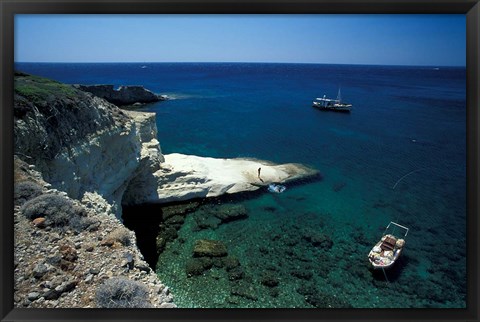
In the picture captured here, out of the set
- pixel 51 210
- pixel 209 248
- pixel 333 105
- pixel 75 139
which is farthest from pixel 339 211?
pixel 333 105

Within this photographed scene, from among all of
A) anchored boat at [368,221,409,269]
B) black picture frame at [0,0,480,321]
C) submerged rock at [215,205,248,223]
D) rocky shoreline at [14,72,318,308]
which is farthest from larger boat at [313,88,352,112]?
black picture frame at [0,0,480,321]

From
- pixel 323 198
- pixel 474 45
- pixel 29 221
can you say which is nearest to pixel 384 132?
pixel 323 198

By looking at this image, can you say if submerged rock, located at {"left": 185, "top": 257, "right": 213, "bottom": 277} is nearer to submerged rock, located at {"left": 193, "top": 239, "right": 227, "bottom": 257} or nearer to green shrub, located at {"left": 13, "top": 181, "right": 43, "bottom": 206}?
submerged rock, located at {"left": 193, "top": 239, "right": 227, "bottom": 257}

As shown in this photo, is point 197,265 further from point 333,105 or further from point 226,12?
point 333,105

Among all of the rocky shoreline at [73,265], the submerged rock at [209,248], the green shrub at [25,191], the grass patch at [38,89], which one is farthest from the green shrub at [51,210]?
the submerged rock at [209,248]

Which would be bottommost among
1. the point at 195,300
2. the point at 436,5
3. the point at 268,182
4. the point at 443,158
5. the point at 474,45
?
the point at 195,300

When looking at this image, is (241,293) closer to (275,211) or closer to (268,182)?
(275,211)
